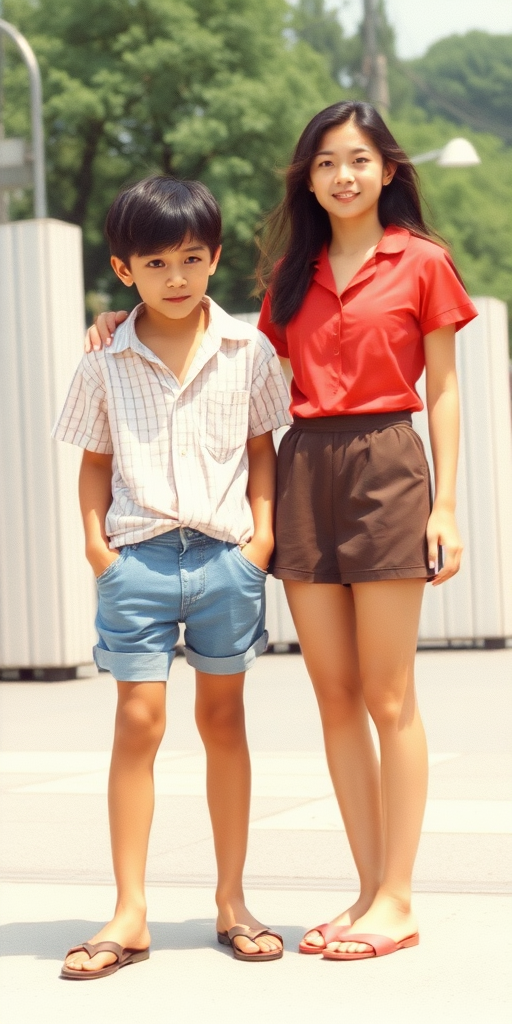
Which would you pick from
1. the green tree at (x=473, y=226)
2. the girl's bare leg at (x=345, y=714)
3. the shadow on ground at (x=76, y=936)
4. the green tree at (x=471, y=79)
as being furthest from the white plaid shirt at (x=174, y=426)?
the green tree at (x=471, y=79)

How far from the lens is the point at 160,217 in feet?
11.1

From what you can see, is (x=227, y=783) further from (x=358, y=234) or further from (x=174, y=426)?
(x=358, y=234)

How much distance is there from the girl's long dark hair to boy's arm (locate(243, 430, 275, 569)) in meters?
0.29

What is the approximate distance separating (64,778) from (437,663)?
4.25m

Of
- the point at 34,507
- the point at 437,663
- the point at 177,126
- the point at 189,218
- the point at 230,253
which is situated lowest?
the point at 437,663

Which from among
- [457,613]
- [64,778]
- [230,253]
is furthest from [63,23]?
[64,778]

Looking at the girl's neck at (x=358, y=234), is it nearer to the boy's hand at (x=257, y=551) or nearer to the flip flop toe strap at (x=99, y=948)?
the boy's hand at (x=257, y=551)

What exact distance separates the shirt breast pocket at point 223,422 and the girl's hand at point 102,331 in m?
0.28

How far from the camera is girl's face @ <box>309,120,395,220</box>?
11.6 feet

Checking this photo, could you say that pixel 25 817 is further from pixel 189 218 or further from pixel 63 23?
pixel 63 23

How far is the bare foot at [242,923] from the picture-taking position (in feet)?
11.2

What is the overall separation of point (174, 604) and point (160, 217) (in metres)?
0.85

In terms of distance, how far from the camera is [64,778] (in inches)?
235

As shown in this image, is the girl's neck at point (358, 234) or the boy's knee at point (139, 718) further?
the girl's neck at point (358, 234)
